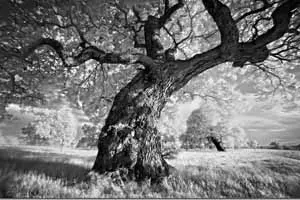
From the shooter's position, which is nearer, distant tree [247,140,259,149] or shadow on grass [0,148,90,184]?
shadow on grass [0,148,90,184]

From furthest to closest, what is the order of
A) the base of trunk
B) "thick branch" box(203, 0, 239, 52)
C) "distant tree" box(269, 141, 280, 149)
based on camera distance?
"distant tree" box(269, 141, 280, 149), "thick branch" box(203, 0, 239, 52), the base of trunk

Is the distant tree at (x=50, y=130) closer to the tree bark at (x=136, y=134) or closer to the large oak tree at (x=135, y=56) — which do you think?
the large oak tree at (x=135, y=56)

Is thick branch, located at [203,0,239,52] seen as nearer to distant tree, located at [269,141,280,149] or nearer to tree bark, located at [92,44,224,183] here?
tree bark, located at [92,44,224,183]

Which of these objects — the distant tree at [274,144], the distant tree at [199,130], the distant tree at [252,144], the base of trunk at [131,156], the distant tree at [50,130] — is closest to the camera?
the base of trunk at [131,156]

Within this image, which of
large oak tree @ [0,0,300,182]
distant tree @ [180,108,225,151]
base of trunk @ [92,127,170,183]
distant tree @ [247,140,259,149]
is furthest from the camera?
distant tree @ [247,140,259,149]

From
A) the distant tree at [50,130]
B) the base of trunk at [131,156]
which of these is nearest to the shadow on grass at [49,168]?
the base of trunk at [131,156]

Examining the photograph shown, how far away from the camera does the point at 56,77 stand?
227 inches

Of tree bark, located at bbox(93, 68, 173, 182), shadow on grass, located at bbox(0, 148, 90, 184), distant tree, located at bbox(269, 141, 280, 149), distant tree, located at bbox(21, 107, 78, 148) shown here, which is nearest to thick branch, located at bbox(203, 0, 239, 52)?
tree bark, located at bbox(93, 68, 173, 182)

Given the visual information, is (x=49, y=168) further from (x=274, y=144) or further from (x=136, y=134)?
(x=274, y=144)

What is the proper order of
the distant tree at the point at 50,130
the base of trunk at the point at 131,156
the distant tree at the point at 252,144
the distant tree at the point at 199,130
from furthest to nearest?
the distant tree at the point at 50,130
the distant tree at the point at 252,144
the distant tree at the point at 199,130
the base of trunk at the point at 131,156

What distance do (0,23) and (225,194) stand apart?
596cm

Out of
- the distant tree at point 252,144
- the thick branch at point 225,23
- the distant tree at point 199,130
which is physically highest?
the thick branch at point 225,23

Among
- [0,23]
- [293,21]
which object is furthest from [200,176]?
[0,23]

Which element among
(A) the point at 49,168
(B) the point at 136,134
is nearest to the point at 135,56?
(B) the point at 136,134
